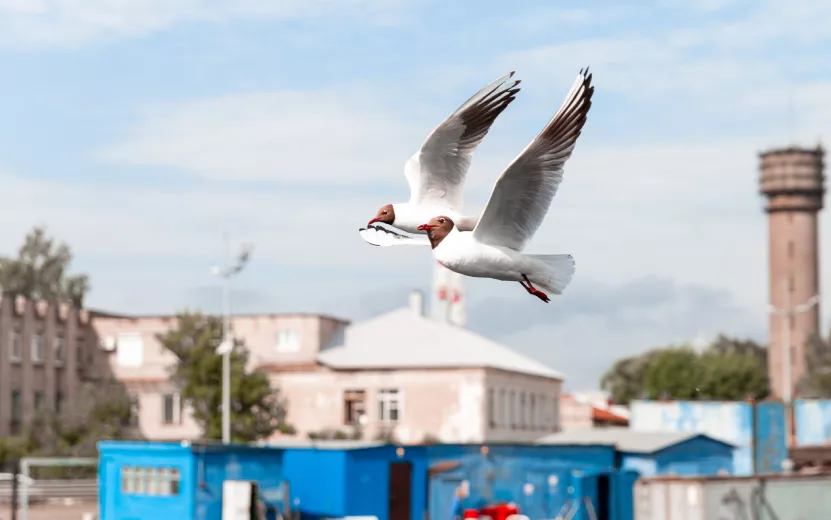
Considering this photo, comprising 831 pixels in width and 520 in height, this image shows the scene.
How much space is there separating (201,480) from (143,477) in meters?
2.08

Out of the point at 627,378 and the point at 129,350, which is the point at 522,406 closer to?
the point at 129,350

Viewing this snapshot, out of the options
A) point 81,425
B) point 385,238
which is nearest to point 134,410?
point 81,425

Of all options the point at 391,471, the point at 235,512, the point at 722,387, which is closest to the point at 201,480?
the point at 235,512

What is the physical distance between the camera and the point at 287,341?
338 ft

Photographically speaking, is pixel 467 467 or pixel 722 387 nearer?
pixel 467 467

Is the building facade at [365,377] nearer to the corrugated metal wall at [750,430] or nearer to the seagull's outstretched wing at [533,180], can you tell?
the corrugated metal wall at [750,430]

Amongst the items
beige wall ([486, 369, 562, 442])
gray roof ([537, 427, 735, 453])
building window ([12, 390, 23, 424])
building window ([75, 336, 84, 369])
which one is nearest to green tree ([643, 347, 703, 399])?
beige wall ([486, 369, 562, 442])

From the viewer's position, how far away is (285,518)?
43156 millimetres

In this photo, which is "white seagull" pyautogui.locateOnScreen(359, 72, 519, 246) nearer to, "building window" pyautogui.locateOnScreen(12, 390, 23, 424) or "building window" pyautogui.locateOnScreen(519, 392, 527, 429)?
"building window" pyautogui.locateOnScreen(12, 390, 23, 424)

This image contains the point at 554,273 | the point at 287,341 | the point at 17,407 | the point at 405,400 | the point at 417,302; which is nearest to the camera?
the point at 554,273

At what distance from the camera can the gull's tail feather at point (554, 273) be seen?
5.19 meters

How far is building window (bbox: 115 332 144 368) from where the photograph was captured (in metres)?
106

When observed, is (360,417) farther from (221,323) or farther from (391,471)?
(391,471)

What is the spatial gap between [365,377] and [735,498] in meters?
61.7
